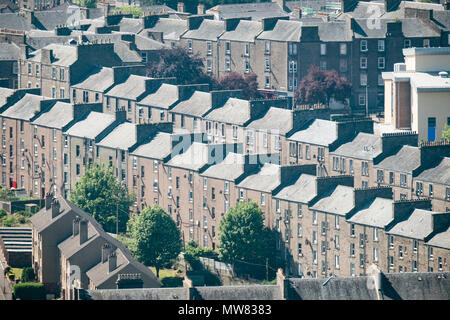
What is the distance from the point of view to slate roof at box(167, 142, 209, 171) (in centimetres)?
12406

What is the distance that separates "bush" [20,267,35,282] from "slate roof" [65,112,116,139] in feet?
80.8

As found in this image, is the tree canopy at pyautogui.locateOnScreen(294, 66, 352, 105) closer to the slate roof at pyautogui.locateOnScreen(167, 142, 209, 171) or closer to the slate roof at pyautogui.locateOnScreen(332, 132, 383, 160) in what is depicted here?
the slate roof at pyautogui.locateOnScreen(332, 132, 383, 160)

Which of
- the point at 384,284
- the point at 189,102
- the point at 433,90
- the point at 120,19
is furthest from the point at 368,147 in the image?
the point at 120,19

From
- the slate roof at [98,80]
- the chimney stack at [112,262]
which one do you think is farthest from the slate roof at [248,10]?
the chimney stack at [112,262]

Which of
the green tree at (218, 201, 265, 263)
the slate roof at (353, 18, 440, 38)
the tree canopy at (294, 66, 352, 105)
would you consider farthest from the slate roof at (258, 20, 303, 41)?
the green tree at (218, 201, 265, 263)

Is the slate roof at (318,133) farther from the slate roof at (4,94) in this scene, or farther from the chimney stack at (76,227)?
the slate roof at (4,94)

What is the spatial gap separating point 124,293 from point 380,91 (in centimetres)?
8301

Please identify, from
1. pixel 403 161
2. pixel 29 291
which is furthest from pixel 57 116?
pixel 29 291

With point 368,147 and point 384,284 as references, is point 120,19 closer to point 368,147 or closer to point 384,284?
point 368,147

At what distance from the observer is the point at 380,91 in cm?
16312

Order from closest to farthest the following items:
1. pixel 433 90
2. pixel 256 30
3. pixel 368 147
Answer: pixel 368 147, pixel 433 90, pixel 256 30

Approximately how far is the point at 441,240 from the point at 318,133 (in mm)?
25665
